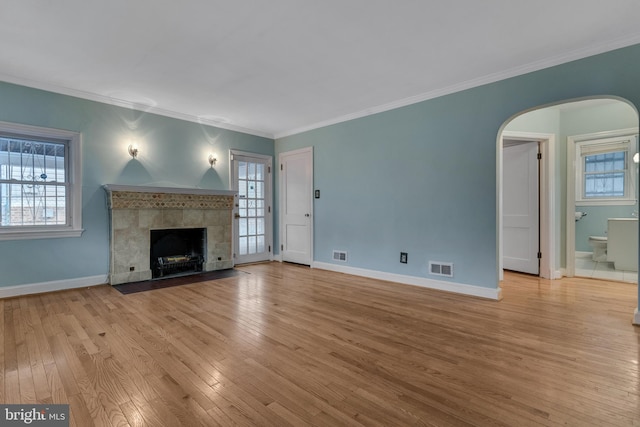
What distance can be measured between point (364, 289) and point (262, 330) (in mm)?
1754

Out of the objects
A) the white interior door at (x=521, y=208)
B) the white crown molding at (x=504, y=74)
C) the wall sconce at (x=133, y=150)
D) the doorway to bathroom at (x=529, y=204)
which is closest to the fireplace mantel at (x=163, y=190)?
the wall sconce at (x=133, y=150)

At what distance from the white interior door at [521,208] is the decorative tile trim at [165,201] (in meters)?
4.78

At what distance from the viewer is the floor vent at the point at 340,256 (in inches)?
200

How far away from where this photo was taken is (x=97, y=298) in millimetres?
3621

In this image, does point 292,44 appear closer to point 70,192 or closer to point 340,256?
point 340,256

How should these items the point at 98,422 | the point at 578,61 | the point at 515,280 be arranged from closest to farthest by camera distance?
the point at 98,422
the point at 578,61
the point at 515,280

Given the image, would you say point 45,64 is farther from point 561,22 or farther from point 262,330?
point 561,22

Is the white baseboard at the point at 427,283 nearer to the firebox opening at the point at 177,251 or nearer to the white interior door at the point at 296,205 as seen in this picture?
the white interior door at the point at 296,205

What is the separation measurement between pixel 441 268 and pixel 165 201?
415cm

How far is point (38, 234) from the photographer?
147 inches

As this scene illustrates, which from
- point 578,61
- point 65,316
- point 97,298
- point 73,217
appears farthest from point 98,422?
point 578,61

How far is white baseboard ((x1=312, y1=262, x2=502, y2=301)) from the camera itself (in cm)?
357

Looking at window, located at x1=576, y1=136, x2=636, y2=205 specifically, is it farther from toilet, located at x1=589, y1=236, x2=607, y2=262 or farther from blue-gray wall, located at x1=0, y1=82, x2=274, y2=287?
blue-gray wall, located at x1=0, y1=82, x2=274, y2=287

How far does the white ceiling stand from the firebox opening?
217cm
